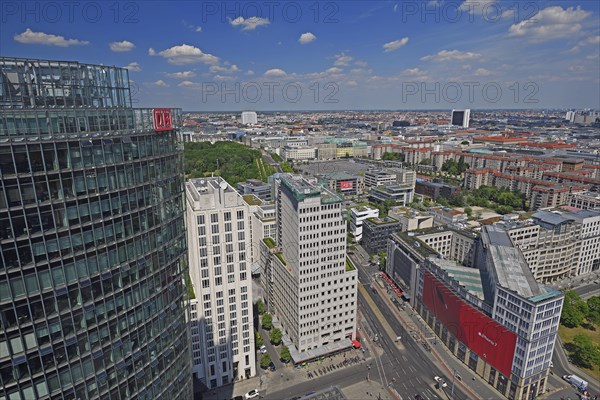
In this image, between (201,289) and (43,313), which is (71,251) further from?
(201,289)

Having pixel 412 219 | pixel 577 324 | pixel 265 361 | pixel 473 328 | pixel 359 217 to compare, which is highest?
pixel 412 219

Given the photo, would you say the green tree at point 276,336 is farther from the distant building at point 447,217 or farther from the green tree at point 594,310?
the distant building at point 447,217

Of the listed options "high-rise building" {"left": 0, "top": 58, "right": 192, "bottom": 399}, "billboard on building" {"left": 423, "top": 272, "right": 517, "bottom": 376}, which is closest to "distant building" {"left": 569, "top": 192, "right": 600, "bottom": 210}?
"billboard on building" {"left": 423, "top": 272, "right": 517, "bottom": 376}

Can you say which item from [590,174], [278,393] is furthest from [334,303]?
[590,174]

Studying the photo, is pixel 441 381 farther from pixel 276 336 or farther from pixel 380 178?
pixel 380 178

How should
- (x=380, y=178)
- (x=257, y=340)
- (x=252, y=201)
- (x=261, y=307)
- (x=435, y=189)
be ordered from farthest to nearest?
1. (x=380, y=178)
2. (x=435, y=189)
3. (x=252, y=201)
4. (x=261, y=307)
5. (x=257, y=340)

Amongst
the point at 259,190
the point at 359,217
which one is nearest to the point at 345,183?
A: the point at 259,190

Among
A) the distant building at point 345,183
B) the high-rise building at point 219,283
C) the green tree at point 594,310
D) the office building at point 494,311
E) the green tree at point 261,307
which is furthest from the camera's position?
the distant building at point 345,183

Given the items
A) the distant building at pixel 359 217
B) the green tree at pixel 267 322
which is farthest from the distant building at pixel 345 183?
the green tree at pixel 267 322
